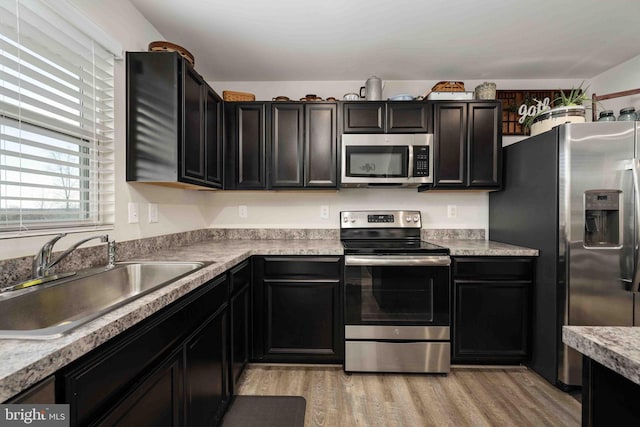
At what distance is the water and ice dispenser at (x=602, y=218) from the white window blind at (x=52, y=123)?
2.91 metres

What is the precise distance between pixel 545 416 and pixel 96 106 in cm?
309

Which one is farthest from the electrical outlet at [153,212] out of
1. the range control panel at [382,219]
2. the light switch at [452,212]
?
the light switch at [452,212]

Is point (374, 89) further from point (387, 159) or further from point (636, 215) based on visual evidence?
point (636, 215)

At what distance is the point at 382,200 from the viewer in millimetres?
2742

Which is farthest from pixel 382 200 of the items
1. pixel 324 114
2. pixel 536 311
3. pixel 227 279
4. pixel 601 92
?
pixel 601 92

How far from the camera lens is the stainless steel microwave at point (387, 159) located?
2348 millimetres

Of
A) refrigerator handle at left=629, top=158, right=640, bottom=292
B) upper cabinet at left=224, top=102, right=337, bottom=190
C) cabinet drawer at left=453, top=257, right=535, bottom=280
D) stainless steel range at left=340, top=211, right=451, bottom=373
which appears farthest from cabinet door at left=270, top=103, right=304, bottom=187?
refrigerator handle at left=629, top=158, right=640, bottom=292

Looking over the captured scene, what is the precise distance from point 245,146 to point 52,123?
1288mm

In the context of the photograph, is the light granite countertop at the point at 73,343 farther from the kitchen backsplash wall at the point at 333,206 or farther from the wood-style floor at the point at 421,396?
the kitchen backsplash wall at the point at 333,206

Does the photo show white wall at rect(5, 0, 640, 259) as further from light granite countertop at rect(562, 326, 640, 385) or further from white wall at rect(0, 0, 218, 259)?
light granite countertop at rect(562, 326, 640, 385)

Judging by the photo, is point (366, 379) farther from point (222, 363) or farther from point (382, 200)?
point (382, 200)

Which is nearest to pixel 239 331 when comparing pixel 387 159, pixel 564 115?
pixel 387 159

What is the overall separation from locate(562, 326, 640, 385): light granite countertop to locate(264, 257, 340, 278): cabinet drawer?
1528 mm

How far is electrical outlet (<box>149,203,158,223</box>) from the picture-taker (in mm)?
1896
